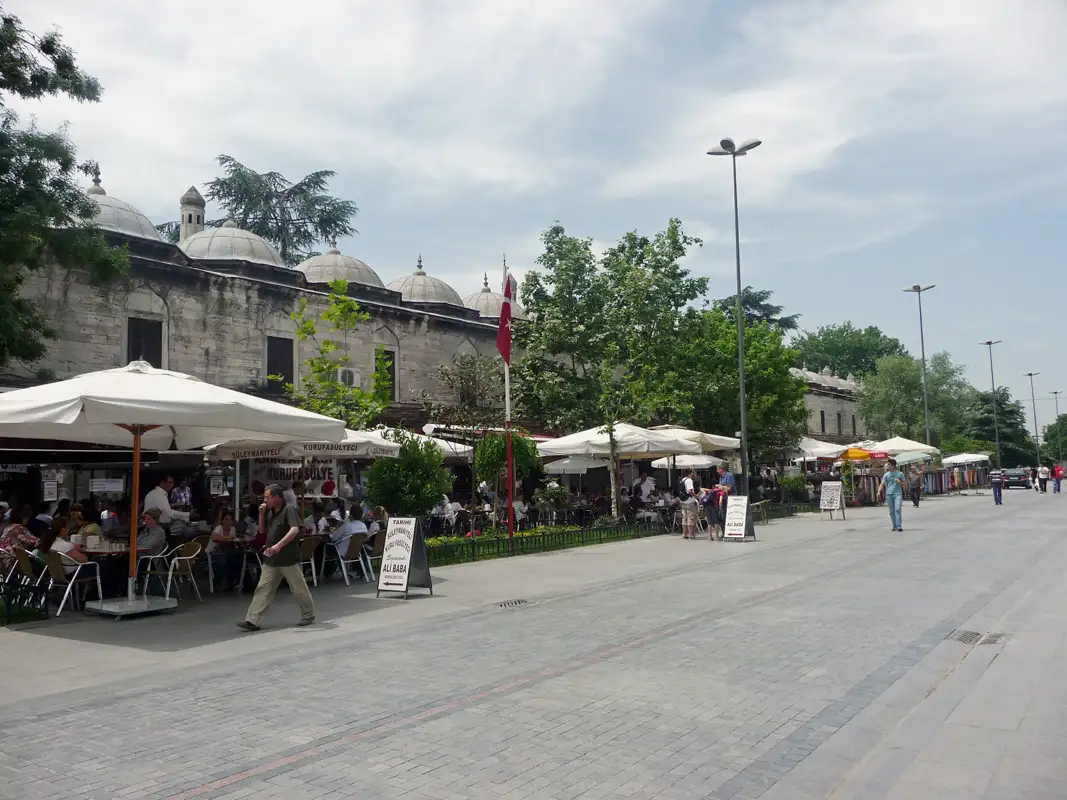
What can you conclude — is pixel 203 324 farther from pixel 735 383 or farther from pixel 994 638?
pixel 994 638

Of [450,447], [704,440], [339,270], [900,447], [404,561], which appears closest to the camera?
[404,561]

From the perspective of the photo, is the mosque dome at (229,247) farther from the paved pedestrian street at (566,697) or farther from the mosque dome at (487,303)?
the paved pedestrian street at (566,697)

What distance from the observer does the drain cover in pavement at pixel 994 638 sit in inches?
322

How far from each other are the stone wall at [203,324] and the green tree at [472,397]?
2.41 m

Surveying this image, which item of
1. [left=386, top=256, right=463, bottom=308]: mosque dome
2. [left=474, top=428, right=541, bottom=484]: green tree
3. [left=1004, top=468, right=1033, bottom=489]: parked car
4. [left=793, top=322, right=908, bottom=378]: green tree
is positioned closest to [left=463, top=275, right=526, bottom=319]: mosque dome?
[left=386, top=256, right=463, bottom=308]: mosque dome

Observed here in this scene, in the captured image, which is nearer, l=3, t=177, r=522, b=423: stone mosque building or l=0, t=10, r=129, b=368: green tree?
l=0, t=10, r=129, b=368: green tree

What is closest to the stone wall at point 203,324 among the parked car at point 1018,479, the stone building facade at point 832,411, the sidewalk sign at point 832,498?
the sidewalk sign at point 832,498

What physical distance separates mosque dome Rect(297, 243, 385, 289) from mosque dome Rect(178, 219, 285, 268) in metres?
3.29

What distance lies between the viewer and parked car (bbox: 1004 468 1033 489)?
55.6m

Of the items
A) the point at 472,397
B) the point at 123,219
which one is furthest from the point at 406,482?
the point at 123,219

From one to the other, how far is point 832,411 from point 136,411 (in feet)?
188

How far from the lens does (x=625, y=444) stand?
2081 centimetres

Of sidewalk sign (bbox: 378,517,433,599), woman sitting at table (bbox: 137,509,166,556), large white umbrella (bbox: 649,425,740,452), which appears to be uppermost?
large white umbrella (bbox: 649,425,740,452)

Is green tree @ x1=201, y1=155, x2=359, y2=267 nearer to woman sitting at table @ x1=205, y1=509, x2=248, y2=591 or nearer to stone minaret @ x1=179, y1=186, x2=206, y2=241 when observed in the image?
stone minaret @ x1=179, y1=186, x2=206, y2=241
